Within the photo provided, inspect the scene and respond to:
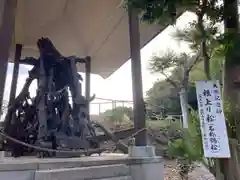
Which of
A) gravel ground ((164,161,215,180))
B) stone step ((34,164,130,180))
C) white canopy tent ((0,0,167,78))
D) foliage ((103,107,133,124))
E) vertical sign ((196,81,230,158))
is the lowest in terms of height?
gravel ground ((164,161,215,180))

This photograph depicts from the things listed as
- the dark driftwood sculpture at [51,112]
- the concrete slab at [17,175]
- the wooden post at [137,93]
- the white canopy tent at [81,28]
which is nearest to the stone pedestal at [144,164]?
the wooden post at [137,93]

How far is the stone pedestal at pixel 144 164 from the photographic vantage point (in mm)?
2633

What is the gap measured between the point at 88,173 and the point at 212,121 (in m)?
1.16

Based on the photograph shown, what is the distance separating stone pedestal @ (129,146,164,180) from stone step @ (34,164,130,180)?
109 mm

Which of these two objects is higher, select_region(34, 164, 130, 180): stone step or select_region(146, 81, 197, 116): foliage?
select_region(146, 81, 197, 116): foliage

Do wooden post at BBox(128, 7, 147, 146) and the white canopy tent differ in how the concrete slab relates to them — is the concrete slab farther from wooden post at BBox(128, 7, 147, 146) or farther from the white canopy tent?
the white canopy tent

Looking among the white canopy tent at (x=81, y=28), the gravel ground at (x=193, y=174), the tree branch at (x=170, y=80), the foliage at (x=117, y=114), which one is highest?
the white canopy tent at (x=81, y=28)

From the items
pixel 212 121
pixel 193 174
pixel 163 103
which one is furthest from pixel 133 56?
pixel 163 103

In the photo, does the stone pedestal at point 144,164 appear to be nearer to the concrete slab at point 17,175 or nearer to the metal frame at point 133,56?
the metal frame at point 133,56

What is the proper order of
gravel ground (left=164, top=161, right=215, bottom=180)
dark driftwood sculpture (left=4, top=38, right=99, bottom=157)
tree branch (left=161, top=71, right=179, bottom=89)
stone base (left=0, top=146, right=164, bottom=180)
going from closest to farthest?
stone base (left=0, top=146, right=164, bottom=180)
tree branch (left=161, top=71, right=179, bottom=89)
dark driftwood sculpture (left=4, top=38, right=99, bottom=157)
gravel ground (left=164, top=161, right=215, bottom=180)

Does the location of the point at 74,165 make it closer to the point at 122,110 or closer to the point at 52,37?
the point at 52,37

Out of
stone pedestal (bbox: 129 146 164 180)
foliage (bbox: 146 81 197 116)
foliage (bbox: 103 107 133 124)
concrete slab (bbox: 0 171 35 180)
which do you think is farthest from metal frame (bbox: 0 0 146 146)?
foliage (bbox: 103 107 133 124)

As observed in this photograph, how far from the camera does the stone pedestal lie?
263 cm

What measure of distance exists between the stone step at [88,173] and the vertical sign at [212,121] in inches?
34.0
